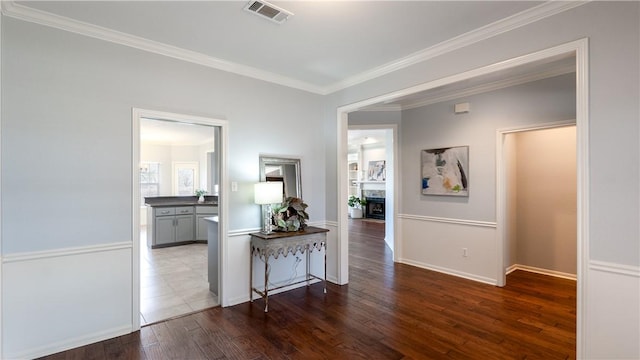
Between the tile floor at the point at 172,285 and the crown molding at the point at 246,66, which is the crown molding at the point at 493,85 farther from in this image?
the tile floor at the point at 172,285

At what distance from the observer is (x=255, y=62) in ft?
11.3

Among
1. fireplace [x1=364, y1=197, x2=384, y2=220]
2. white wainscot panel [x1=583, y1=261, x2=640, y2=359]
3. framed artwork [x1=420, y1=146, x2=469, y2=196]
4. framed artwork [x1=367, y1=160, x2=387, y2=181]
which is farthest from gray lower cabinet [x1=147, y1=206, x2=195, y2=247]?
white wainscot panel [x1=583, y1=261, x2=640, y2=359]

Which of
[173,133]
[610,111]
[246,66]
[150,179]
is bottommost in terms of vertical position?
[150,179]

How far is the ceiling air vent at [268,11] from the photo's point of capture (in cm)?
230

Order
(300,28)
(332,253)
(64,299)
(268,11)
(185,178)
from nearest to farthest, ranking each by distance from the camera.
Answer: (268,11), (64,299), (300,28), (332,253), (185,178)

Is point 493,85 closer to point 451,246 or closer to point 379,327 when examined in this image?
point 451,246

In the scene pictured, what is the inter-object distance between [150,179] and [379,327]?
9314 mm

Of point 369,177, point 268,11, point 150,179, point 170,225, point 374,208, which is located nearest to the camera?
point 268,11

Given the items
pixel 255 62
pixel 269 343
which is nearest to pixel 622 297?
pixel 269 343

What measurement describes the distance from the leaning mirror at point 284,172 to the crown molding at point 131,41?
1014 millimetres

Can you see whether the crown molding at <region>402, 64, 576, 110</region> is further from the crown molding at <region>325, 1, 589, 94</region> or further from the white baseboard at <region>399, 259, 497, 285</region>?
the white baseboard at <region>399, 259, 497, 285</region>

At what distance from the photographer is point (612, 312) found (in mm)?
2031

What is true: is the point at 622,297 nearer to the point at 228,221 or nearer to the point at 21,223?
the point at 228,221

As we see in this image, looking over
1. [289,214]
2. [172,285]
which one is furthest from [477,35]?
[172,285]
